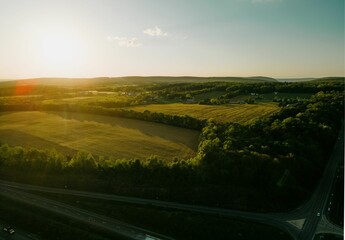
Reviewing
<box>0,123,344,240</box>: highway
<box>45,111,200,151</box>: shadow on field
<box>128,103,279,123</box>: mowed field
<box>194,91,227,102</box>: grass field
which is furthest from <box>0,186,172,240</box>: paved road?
<box>194,91,227,102</box>: grass field

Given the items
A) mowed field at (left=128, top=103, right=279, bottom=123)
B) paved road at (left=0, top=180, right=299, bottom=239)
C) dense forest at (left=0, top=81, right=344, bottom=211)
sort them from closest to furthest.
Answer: paved road at (left=0, top=180, right=299, bottom=239)
dense forest at (left=0, top=81, right=344, bottom=211)
mowed field at (left=128, top=103, right=279, bottom=123)

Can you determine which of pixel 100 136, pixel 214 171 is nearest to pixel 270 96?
pixel 100 136

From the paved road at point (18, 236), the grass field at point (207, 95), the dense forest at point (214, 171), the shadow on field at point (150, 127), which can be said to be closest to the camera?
the paved road at point (18, 236)

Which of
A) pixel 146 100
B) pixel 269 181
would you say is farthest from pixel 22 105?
pixel 269 181

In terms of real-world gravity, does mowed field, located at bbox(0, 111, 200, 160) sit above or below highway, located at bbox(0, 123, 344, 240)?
above

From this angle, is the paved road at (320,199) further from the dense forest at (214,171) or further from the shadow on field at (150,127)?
the shadow on field at (150,127)

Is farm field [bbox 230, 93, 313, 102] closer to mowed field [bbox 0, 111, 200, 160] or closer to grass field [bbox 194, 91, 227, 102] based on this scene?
grass field [bbox 194, 91, 227, 102]

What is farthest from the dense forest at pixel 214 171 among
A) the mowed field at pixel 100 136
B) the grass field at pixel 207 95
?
the grass field at pixel 207 95
